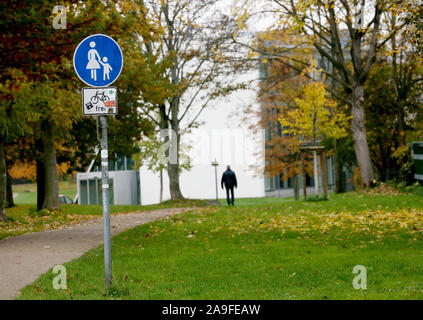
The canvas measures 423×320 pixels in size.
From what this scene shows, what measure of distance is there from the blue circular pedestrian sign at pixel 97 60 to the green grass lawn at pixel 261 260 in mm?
2661

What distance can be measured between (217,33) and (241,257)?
76.9ft

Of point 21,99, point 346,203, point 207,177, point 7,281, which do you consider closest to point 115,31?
point 21,99

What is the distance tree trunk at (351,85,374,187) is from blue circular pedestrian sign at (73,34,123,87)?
63.7 ft

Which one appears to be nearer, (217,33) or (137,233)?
(137,233)

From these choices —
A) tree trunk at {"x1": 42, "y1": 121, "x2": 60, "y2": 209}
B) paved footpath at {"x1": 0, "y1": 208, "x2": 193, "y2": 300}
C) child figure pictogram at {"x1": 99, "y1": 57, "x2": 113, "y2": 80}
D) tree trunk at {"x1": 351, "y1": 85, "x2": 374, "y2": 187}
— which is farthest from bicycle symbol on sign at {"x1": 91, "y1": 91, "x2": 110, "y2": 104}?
tree trunk at {"x1": 42, "y1": 121, "x2": 60, "y2": 209}

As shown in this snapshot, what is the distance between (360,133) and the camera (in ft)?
85.5

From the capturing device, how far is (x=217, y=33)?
32719 mm

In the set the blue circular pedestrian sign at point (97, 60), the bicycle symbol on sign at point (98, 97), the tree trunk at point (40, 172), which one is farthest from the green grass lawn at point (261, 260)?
the tree trunk at point (40, 172)

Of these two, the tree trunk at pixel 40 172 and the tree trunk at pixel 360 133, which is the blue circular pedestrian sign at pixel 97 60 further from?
the tree trunk at pixel 40 172

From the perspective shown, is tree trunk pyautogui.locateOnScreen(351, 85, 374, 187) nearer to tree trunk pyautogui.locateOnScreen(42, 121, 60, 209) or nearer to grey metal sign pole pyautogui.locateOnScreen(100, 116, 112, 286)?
tree trunk pyautogui.locateOnScreen(42, 121, 60, 209)

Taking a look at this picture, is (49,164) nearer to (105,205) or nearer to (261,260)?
(261,260)

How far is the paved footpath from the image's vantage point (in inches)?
365

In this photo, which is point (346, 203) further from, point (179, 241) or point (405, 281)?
point (405, 281)
